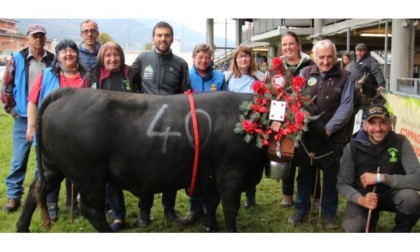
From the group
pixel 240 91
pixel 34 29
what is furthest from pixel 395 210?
pixel 34 29

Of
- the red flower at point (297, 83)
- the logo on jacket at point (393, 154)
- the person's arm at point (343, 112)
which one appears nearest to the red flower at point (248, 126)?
the red flower at point (297, 83)

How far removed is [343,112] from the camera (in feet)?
14.1

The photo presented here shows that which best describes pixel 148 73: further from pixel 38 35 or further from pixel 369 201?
pixel 369 201

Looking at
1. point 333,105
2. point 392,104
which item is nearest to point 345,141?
point 333,105

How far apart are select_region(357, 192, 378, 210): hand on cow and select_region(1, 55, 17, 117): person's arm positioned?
3920 millimetres

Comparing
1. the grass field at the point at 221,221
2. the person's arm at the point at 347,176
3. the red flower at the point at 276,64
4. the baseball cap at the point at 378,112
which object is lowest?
the grass field at the point at 221,221

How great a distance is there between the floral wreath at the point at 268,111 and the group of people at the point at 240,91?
2.03 feet

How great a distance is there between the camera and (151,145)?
145 inches

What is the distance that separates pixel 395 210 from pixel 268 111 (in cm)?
158

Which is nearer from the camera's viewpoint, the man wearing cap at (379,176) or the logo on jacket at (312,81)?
the man wearing cap at (379,176)

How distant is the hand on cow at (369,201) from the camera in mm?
3902

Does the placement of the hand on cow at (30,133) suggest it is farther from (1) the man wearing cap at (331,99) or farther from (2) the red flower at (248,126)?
(1) the man wearing cap at (331,99)

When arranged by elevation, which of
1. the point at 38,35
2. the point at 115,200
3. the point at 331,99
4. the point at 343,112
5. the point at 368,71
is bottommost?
the point at 115,200
